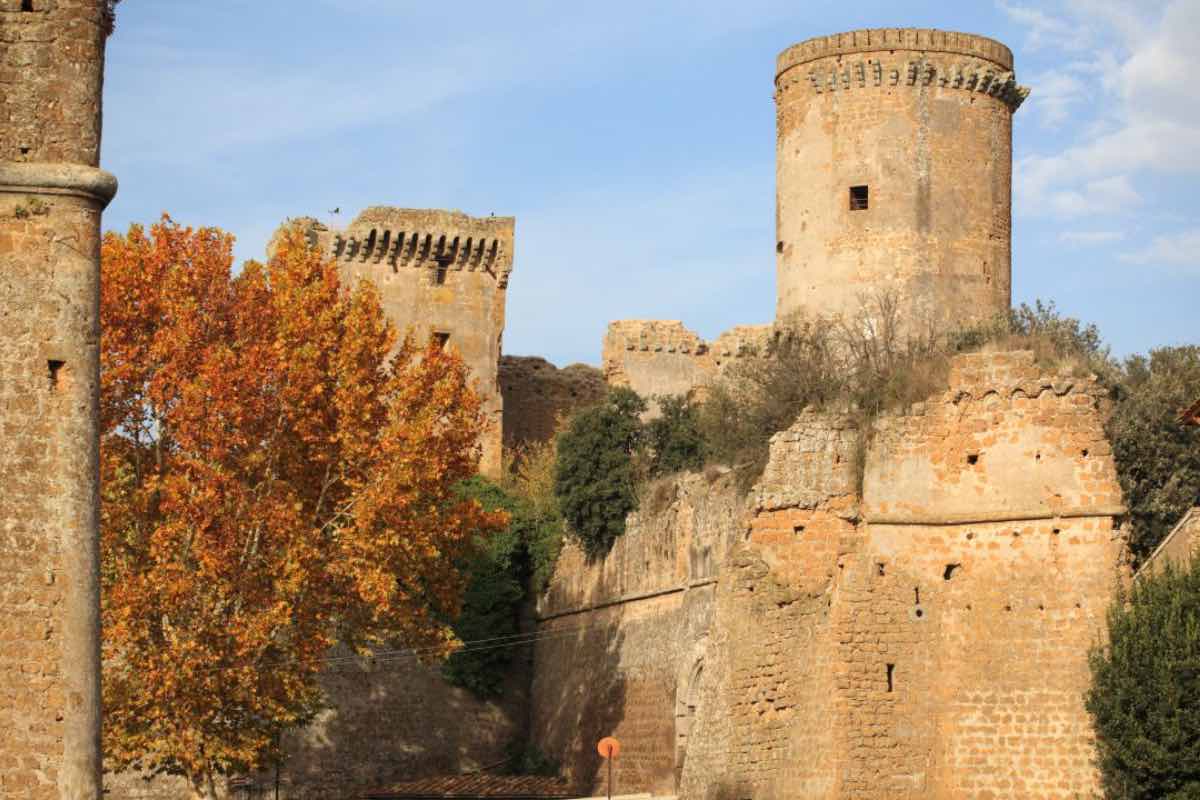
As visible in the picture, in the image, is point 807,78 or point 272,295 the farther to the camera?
point 807,78

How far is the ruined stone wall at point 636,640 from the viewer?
3095cm

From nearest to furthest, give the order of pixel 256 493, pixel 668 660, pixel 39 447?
1. pixel 39 447
2. pixel 256 493
3. pixel 668 660

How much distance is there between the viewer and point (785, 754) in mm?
21219

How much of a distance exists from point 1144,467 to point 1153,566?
4.23 meters

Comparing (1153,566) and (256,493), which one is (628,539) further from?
(1153,566)

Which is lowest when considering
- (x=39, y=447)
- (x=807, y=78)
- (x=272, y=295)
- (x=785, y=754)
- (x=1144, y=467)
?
(x=785, y=754)

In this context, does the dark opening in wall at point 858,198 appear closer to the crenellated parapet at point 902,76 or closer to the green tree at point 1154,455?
the crenellated parapet at point 902,76

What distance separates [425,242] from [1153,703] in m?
27.7

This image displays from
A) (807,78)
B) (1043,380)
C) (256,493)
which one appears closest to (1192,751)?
(1043,380)

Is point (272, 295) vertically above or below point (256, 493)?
above

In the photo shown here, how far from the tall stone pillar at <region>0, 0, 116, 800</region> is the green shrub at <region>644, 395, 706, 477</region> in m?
24.7

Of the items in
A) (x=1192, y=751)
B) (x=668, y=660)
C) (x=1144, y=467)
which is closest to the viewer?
(x=1192, y=751)

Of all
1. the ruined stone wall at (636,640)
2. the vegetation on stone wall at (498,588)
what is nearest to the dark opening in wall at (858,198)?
the ruined stone wall at (636,640)

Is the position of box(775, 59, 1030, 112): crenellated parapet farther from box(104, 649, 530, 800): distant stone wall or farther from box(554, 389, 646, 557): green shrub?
box(104, 649, 530, 800): distant stone wall
